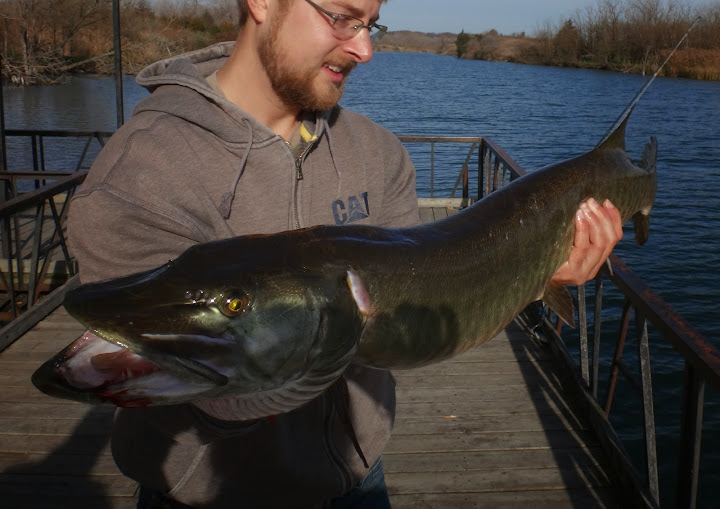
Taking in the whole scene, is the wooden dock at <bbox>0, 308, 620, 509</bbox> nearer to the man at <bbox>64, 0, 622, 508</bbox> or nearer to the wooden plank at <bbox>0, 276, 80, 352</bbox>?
the wooden plank at <bbox>0, 276, 80, 352</bbox>

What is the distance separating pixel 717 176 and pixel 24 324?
1587 centimetres

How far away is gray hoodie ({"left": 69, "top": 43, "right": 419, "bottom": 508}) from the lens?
1452 millimetres

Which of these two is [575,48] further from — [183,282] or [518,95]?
[183,282]

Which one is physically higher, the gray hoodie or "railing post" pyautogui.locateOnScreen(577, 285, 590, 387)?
the gray hoodie

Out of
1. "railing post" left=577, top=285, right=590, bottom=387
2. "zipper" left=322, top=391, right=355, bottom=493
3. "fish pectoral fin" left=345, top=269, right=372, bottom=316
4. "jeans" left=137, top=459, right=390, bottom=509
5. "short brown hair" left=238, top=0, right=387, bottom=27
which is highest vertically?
"short brown hair" left=238, top=0, right=387, bottom=27

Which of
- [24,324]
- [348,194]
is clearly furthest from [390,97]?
[348,194]

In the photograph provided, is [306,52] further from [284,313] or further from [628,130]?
A: [628,130]

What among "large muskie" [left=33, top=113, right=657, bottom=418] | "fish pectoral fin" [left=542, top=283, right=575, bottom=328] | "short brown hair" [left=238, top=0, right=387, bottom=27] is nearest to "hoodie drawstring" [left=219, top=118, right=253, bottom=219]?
Answer: "large muskie" [left=33, top=113, right=657, bottom=418]

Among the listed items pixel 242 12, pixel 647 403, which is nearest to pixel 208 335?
pixel 242 12

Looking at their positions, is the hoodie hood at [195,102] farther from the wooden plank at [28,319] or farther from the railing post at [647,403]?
the wooden plank at [28,319]

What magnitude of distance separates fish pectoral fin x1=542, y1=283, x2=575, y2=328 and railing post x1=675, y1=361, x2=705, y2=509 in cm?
42

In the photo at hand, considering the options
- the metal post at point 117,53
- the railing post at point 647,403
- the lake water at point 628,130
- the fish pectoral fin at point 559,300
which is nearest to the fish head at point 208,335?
the fish pectoral fin at point 559,300

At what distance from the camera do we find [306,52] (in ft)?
5.64

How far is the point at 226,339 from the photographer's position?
3.85 ft
